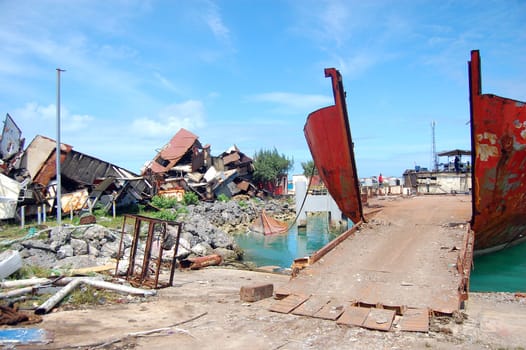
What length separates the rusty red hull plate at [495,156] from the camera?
7770 mm

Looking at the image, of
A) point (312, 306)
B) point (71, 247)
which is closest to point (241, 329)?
point (312, 306)

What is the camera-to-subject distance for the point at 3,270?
22.8ft

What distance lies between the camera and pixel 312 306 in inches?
208

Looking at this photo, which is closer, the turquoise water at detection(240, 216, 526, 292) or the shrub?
the turquoise water at detection(240, 216, 526, 292)

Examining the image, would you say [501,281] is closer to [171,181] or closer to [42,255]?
[42,255]

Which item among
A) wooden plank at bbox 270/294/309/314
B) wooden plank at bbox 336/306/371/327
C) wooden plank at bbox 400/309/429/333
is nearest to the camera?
wooden plank at bbox 400/309/429/333

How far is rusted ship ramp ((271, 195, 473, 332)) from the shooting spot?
4.95m

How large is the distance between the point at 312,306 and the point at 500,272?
805 cm

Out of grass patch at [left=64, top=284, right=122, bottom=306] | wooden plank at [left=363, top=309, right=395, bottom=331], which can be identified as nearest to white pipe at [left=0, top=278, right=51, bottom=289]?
grass patch at [left=64, top=284, right=122, bottom=306]

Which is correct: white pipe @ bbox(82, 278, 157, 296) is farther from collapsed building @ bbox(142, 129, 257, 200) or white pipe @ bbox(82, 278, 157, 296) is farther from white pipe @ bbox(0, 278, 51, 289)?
collapsed building @ bbox(142, 129, 257, 200)

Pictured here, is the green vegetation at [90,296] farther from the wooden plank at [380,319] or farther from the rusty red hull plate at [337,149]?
the rusty red hull plate at [337,149]

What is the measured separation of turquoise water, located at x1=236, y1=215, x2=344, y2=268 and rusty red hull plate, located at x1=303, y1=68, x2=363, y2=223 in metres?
4.89

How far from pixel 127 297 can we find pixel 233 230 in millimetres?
17595

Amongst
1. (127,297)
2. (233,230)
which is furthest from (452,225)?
(233,230)
